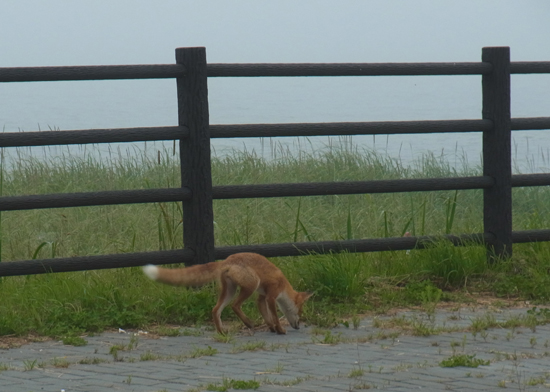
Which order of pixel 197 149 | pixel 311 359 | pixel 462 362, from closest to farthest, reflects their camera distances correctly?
pixel 462 362 → pixel 311 359 → pixel 197 149

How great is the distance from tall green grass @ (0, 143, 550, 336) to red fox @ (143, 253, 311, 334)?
1.01 feet

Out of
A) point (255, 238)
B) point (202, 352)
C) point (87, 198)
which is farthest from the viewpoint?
point (255, 238)

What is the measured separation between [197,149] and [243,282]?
147 centimetres

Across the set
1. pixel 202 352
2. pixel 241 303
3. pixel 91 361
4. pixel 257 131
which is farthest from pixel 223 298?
pixel 257 131

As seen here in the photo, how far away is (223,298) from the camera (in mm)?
5609

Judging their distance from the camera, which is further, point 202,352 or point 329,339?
point 329,339

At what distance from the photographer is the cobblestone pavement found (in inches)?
166

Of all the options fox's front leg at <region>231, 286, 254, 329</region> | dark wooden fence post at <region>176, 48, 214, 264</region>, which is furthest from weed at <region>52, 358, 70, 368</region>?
dark wooden fence post at <region>176, 48, 214, 264</region>

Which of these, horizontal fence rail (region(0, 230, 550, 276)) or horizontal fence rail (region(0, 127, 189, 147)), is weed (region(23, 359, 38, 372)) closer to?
horizontal fence rail (region(0, 230, 550, 276))

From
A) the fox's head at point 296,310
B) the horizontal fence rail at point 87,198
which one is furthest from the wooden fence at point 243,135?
the fox's head at point 296,310

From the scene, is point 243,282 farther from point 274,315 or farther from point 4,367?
point 4,367

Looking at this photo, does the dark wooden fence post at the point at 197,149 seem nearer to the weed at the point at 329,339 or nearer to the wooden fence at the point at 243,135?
the wooden fence at the point at 243,135

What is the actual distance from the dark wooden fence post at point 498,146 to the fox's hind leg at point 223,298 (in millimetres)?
2852

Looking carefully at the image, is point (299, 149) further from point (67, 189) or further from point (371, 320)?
point (371, 320)
